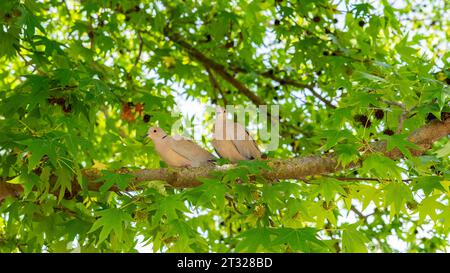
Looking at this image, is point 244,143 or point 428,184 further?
point 244,143

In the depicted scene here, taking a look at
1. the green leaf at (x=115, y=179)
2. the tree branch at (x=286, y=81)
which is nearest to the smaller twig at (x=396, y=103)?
the green leaf at (x=115, y=179)

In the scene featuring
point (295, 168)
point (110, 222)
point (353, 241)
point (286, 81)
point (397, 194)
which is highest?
point (286, 81)

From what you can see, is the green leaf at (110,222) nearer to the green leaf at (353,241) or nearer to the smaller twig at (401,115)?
the green leaf at (353,241)

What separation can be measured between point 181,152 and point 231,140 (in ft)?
0.90

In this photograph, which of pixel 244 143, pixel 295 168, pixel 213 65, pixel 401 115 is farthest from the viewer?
pixel 213 65

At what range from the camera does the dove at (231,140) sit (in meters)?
2.94

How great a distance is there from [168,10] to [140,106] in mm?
1559

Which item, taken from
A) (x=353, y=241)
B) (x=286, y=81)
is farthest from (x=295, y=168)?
(x=286, y=81)

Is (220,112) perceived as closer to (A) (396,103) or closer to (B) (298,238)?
(A) (396,103)

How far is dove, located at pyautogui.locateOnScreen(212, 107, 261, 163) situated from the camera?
2.94m

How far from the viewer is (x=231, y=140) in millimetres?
2932
